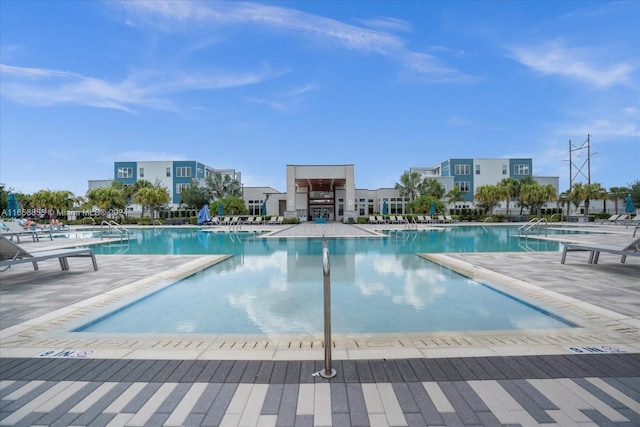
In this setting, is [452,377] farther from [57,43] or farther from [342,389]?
[57,43]

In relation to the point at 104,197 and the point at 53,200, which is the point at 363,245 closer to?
the point at 104,197

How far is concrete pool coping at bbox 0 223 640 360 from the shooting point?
318 centimetres

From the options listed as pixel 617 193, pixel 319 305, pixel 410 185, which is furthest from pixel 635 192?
pixel 319 305

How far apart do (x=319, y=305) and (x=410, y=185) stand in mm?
42359

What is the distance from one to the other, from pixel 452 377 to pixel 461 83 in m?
29.2

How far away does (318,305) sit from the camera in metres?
5.22

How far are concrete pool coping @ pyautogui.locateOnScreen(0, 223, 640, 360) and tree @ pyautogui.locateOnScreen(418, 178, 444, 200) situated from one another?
1483 inches

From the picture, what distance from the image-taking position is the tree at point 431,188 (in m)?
44.0

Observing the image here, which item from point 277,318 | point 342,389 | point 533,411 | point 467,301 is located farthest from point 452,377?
point 467,301

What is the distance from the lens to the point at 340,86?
30016mm

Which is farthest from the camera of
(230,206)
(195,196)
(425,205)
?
(195,196)

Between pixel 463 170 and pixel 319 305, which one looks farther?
pixel 463 170

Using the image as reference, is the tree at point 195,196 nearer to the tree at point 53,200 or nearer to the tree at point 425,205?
the tree at point 53,200

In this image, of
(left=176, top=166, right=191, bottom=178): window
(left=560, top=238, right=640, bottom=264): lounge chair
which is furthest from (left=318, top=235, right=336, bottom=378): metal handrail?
(left=176, top=166, right=191, bottom=178): window
